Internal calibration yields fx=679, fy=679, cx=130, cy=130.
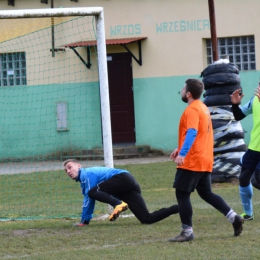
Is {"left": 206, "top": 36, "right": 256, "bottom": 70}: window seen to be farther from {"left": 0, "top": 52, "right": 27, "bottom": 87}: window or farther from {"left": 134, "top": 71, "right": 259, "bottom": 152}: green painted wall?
{"left": 0, "top": 52, "right": 27, "bottom": 87}: window

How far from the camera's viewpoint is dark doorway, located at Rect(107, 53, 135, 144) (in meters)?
19.6

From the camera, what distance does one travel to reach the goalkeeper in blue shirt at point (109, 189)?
8359mm

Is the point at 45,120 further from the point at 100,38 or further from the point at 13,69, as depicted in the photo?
the point at 100,38

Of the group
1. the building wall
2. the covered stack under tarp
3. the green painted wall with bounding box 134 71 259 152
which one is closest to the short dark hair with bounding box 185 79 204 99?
the covered stack under tarp

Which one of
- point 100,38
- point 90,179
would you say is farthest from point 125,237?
point 100,38

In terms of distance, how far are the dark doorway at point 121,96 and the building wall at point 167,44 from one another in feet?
0.81

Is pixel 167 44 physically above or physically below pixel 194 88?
above

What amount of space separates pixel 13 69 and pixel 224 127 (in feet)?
21.3

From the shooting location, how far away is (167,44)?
18891 mm

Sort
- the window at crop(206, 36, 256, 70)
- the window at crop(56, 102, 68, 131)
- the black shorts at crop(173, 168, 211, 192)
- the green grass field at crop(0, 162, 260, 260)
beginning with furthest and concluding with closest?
the window at crop(206, 36, 256, 70), the window at crop(56, 102, 68, 131), the black shorts at crop(173, 168, 211, 192), the green grass field at crop(0, 162, 260, 260)

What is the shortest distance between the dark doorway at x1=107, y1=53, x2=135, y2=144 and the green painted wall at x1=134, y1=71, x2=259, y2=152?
0.91ft

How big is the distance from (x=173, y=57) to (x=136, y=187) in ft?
35.5

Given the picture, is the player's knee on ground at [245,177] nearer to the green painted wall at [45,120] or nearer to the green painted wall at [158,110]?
the green painted wall at [45,120]

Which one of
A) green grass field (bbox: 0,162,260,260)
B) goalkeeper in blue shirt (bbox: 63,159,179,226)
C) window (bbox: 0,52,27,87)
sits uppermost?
window (bbox: 0,52,27,87)
